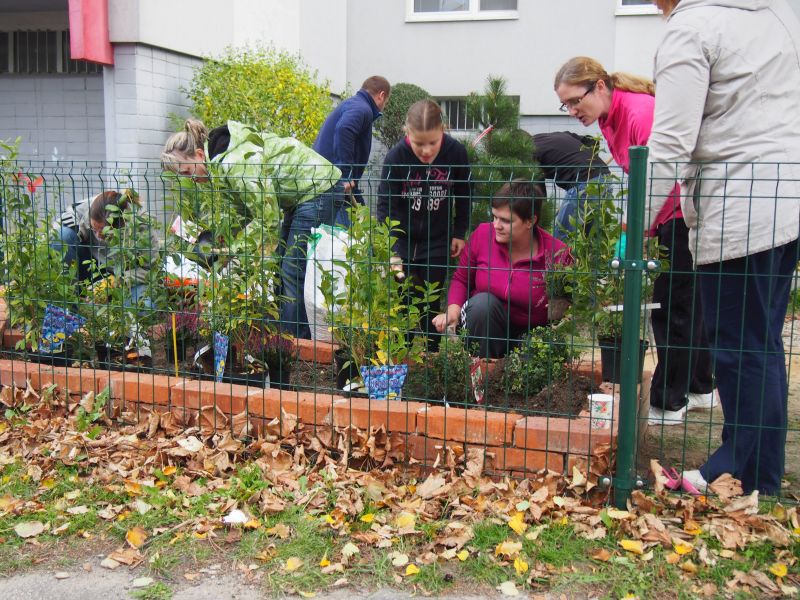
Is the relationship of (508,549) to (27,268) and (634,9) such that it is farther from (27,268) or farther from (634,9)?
(634,9)

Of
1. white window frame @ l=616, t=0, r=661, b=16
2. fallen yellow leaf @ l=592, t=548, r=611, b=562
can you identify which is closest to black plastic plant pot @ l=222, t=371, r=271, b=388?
fallen yellow leaf @ l=592, t=548, r=611, b=562

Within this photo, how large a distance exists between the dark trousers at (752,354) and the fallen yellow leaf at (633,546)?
0.49 m

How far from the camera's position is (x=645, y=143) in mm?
3922

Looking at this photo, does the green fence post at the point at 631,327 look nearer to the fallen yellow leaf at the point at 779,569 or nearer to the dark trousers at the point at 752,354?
the dark trousers at the point at 752,354

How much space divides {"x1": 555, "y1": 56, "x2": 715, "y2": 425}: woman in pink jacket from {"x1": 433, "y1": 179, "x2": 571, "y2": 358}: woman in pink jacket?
0.50m

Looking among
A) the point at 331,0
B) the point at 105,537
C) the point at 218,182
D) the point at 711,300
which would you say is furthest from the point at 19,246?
the point at 331,0

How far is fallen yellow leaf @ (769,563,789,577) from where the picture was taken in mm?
2775

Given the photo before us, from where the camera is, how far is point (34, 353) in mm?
4531

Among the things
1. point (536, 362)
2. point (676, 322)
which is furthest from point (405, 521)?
point (676, 322)

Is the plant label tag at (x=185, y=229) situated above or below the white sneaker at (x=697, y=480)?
above

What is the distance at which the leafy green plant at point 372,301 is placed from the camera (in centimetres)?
374

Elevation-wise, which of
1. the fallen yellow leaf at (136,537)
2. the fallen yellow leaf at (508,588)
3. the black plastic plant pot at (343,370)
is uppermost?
the black plastic plant pot at (343,370)

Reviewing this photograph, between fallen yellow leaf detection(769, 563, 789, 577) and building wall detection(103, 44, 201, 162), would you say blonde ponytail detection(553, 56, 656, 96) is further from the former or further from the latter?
building wall detection(103, 44, 201, 162)

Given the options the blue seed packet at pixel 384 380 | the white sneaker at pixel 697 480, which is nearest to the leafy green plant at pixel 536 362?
the blue seed packet at pixel 384 380
